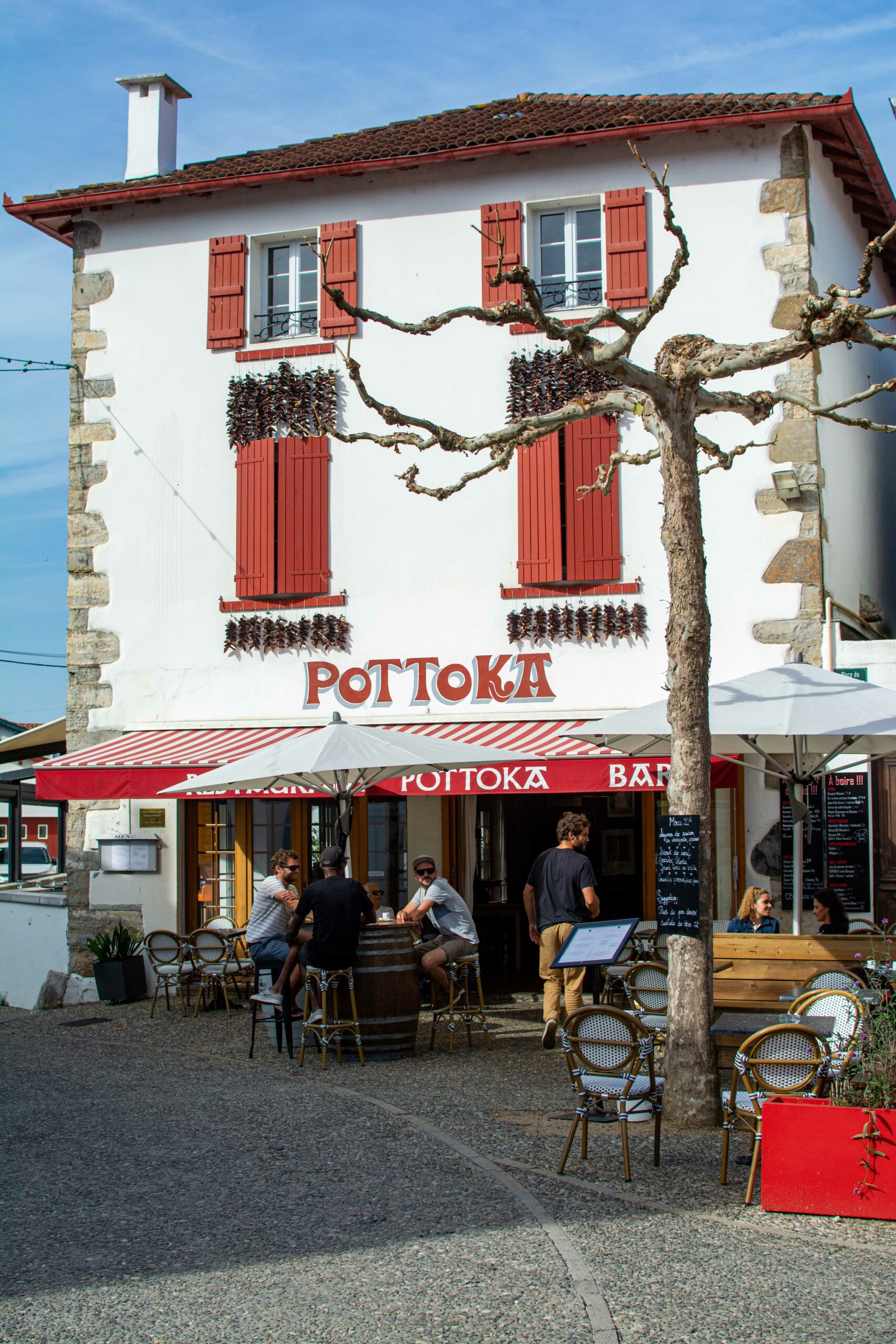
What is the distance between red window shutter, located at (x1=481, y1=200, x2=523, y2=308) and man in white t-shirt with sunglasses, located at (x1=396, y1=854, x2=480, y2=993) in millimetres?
5089

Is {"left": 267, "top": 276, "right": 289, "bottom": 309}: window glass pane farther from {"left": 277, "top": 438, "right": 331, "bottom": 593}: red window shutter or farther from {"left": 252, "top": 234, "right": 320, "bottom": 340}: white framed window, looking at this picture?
{"left": 277, "top": 438, "right": 331, "bottom": 593}: red window shutter

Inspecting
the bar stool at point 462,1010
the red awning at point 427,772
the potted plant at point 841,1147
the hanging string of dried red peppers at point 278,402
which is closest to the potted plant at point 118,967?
the red awning at point 427,772

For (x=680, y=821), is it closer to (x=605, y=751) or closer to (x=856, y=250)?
(x=605, y=751)

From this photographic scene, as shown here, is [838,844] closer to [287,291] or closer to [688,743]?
[688,743]

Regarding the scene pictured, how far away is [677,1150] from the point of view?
6.37m

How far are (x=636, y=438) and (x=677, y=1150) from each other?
6892 mm

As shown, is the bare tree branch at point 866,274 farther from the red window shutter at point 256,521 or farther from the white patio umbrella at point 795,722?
the red window shutter at point 256,521

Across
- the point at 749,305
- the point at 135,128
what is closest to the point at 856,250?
the point at 749,305

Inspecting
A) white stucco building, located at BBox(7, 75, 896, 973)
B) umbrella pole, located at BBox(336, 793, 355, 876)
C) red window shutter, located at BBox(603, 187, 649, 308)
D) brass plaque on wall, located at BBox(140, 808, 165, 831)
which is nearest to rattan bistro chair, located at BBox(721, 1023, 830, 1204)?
umbrella pole, located at BBox(336, 793, 355, 876)

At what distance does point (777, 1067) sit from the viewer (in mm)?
5648

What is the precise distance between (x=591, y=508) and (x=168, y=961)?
5146mm

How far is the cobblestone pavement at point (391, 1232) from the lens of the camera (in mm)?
4332

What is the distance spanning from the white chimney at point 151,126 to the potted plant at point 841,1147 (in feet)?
38.2

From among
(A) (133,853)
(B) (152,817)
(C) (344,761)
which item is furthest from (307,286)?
(C) (344,761)
